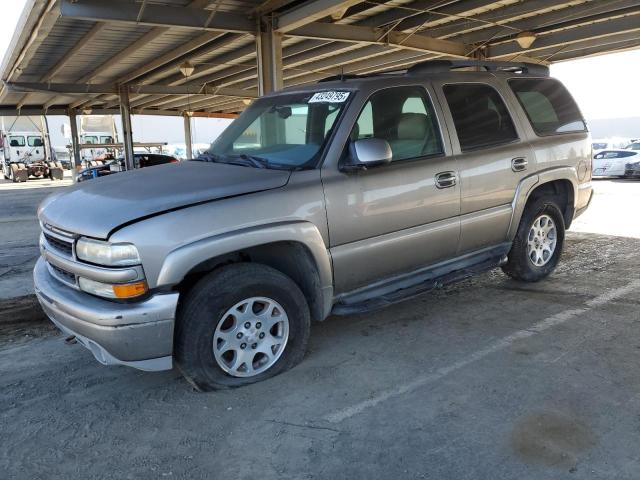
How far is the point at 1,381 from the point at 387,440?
2711 millimetres

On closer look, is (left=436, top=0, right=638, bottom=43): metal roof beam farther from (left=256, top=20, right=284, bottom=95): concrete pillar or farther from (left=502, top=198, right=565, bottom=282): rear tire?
(left=502, top=198, right=565, bottom=282): rear tire

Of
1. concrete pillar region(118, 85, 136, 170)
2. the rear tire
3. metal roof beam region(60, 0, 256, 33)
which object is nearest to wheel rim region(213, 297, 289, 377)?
the rear tire

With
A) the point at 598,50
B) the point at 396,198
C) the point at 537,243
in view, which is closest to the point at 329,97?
the point at 396,198

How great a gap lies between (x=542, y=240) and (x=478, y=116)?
156 centimetres

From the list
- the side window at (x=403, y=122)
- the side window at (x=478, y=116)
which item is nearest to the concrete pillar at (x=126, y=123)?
the side window at (x=478, y=116)

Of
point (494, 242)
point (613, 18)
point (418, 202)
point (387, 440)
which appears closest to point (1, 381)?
point (387, 440)

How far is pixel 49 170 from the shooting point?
3078cm

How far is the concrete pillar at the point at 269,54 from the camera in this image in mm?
10148

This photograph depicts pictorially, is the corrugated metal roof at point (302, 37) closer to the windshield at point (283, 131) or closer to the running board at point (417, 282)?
the windshield at point (283, 131)

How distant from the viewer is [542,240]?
5.29 metres

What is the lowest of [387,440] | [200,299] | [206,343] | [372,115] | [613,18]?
[387,440]

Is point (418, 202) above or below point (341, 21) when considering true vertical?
below

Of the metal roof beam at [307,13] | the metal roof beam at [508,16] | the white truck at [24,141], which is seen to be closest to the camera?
the metal roof beam at [307,13]

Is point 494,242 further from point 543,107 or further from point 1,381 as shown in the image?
point 1,381
